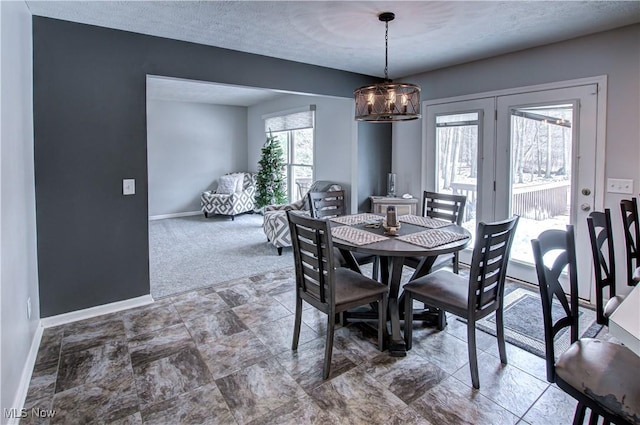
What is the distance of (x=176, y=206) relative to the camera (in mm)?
7891

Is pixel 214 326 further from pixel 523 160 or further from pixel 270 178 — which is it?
pixel 270 178

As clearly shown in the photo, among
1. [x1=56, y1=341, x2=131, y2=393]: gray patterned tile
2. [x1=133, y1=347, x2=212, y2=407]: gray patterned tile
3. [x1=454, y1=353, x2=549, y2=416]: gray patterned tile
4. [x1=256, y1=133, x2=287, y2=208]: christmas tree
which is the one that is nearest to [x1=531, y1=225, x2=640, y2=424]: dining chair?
[x1=454, y1=353, x2=549, y2=416]: gray patterned tile

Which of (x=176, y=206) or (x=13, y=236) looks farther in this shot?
(x=176, y=206)

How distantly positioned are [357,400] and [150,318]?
1893mm

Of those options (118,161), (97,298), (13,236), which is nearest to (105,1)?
(118,161)

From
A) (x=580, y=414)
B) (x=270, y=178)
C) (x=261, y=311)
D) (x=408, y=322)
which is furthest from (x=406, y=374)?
(x=270, y=178)

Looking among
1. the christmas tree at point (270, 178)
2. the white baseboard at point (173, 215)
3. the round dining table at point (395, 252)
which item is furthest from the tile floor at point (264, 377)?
the white baseboard at point (173, 215)

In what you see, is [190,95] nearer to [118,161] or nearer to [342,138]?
[342,138]

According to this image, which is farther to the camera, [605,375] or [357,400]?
[357,400]

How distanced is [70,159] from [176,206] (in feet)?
16.8

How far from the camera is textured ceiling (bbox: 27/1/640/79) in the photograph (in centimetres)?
259

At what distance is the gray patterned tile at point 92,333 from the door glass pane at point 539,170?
3785 mm

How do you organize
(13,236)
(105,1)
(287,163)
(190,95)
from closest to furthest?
(13,236) < (105,1) < (190,95) < (287,163)

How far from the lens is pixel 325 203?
384cm
